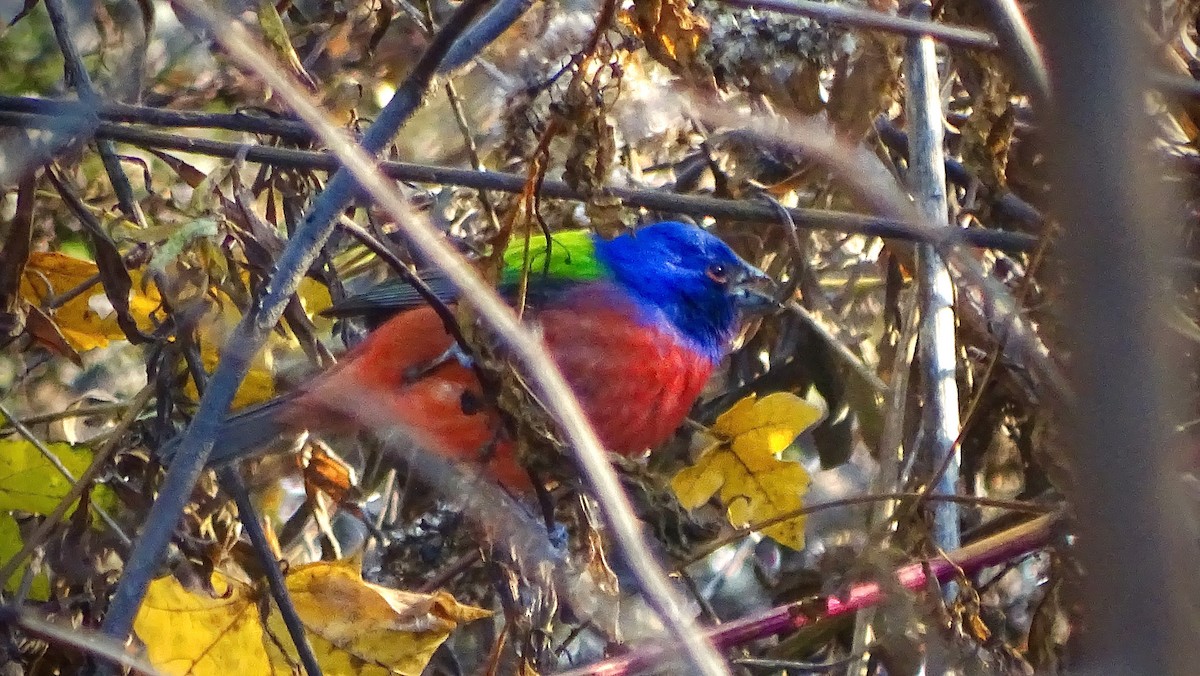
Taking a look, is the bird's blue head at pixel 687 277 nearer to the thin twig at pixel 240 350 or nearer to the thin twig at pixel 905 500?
the thin twig at pixel 905 500

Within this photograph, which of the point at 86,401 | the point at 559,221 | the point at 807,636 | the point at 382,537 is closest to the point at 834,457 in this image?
the point at 807,636

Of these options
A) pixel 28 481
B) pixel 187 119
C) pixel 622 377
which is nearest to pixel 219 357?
pixel 28 481

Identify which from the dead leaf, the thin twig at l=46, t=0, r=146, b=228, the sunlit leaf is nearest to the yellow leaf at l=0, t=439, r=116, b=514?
the thin twig at l=46, t=0, r=146, b=228

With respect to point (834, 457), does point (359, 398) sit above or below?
above

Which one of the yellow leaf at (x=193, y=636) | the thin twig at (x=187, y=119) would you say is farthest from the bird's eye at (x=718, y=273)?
the yellow leaf at (x=193, y=636)

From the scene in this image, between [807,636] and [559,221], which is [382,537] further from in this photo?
[807,636]

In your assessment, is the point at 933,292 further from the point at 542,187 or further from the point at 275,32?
the point at 275,32

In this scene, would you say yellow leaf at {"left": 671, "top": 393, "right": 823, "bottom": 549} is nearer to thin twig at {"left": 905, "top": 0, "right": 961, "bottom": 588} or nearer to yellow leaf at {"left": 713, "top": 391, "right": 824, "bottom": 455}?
yellow leaf at {"left": 713, "top": 391, "right": 824, "bottom": 455}
